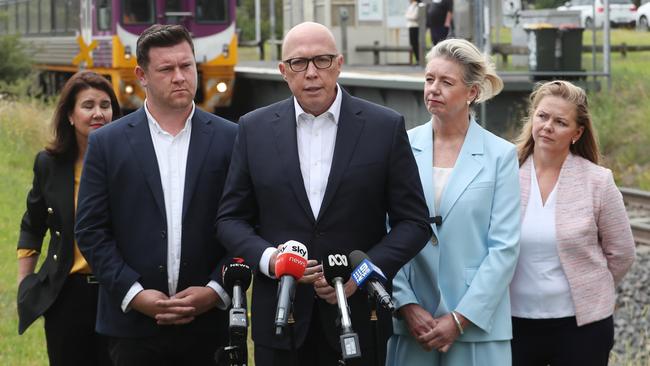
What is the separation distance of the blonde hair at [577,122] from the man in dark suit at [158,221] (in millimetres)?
1337

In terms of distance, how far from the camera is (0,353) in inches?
326

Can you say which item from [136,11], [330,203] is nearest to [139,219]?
[330,203]

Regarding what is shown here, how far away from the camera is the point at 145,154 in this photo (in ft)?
16.5

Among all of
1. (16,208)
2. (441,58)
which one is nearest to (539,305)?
(441,58)

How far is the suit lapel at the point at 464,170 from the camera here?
16.4ft

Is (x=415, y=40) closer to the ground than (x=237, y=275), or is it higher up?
higher up

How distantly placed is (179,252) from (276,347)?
62 centimetres

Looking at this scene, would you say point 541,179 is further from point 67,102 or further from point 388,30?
point 388,30

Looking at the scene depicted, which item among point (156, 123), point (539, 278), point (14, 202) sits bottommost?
point (14, 202)

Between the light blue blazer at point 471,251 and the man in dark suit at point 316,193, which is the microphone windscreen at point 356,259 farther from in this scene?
the light blue blazer at point 471,251

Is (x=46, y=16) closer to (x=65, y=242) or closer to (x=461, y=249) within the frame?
(x=65, y=242)

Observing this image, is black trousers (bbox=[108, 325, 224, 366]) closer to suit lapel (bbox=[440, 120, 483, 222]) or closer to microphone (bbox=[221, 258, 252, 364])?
microphone (bbox=[221, 258, 252, 364])

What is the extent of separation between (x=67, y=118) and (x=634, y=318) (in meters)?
5.36

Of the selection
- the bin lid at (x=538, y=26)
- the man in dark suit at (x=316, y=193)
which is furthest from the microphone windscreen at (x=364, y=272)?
the bin lid at (x=538, y=26)
